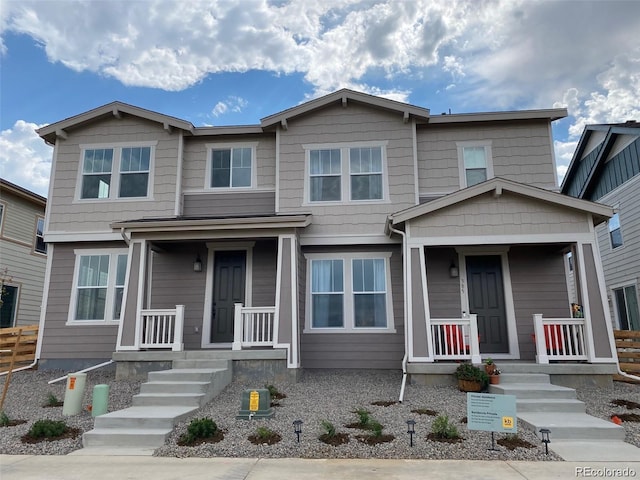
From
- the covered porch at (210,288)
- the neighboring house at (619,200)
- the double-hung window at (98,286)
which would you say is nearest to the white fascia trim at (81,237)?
the double-hung window at (98,286)

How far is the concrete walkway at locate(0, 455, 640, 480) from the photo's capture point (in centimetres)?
387

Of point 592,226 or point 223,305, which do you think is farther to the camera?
point 223,305

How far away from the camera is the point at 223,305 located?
31.9 feet

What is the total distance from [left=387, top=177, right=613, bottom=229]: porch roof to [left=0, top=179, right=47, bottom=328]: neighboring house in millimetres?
12818

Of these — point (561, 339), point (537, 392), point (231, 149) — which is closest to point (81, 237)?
point (231, 149)

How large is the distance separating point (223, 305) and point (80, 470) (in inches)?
222

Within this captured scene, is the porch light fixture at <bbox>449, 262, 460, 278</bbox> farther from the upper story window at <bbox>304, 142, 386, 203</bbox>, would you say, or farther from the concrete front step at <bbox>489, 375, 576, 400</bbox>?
the concrete front step at <bbox>489, 375, 576, 400</bbox>

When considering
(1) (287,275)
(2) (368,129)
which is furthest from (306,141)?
(1) (287,275)

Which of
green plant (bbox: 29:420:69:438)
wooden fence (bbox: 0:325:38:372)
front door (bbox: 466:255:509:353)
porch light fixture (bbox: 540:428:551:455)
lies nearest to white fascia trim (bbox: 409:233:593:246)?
front door (bbox: 466:255:509:353)

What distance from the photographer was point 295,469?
13.3 feet

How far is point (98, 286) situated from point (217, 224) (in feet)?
12.1

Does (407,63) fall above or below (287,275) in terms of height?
above

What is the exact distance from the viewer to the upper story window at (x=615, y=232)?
13.8 meters

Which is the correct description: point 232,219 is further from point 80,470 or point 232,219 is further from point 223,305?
point 80,470
